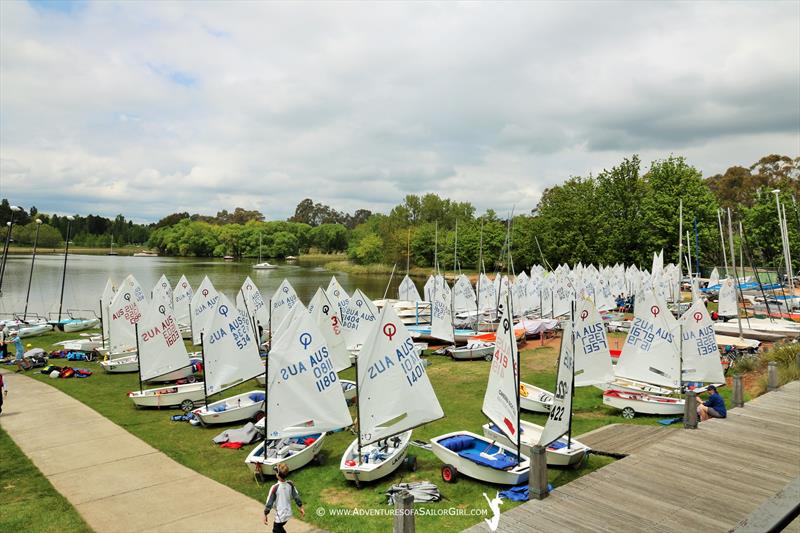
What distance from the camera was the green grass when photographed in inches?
421

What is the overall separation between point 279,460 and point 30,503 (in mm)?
5354

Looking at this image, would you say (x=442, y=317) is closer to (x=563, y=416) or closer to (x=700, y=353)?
(x=700, y=353)

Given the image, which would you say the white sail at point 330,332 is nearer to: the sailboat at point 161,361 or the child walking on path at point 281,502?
the sailboat at point 161,361

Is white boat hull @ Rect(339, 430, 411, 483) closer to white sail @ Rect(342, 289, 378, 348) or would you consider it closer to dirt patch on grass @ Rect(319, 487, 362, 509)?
dirt patch on grass @ Rect(319, 487, 362, 509)

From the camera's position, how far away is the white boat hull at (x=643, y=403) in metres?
17.6

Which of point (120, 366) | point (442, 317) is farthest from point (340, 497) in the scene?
point (442, 317)

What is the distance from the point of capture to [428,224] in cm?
10331

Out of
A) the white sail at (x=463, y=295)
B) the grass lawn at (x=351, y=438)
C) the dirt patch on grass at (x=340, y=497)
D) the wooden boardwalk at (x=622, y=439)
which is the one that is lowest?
the dirt patch on grass at (x=340, y=497)

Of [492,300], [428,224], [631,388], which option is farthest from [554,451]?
[428,224]

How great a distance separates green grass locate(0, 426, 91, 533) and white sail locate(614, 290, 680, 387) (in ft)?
58.0

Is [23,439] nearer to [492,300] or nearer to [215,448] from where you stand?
[215,448]

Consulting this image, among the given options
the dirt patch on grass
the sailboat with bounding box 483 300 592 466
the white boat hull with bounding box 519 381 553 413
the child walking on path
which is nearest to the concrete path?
the child walking on path

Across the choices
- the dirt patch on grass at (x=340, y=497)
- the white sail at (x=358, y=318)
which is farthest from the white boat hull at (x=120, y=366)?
the dirt patch on grass at (x=340, y=497)

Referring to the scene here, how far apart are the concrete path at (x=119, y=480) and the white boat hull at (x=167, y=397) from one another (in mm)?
1487
